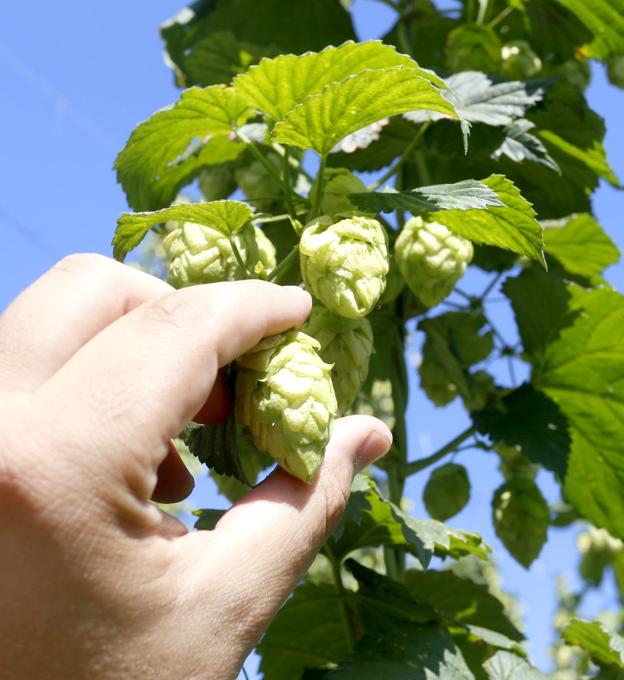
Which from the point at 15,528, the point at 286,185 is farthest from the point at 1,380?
the point at 286,185

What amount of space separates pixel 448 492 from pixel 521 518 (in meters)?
0.16

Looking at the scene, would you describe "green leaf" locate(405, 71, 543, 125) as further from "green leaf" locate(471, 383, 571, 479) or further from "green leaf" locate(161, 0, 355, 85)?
"green leaf" locate(161, 0, 355, 85)

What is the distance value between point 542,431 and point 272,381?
3.34ft

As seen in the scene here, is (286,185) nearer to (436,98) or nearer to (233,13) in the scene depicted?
(436,98)

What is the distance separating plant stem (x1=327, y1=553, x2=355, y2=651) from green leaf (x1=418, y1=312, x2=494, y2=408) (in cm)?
55

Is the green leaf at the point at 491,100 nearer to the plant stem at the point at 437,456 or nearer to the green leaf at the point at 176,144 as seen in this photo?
the green leaf at the point at 176,144

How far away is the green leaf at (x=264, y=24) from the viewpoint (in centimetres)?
276

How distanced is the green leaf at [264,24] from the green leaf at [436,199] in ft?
4.91

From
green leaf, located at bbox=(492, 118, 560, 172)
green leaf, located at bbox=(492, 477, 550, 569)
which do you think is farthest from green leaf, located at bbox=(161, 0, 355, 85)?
green leaf, located at bbox=(492, 477, 550, 569)

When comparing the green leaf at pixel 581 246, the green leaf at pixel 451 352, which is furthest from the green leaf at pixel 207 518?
the green leaf at pixel 581 246

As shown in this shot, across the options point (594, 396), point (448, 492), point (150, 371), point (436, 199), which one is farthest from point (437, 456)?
point (150, 371)

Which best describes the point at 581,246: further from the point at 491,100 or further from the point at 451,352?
the point at 491,100

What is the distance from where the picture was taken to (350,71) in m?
1.39

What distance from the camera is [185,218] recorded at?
131 centimetres
